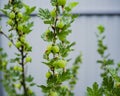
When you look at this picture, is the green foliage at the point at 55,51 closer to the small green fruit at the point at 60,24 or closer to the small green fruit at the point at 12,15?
the small green fruit at the point at 60,24

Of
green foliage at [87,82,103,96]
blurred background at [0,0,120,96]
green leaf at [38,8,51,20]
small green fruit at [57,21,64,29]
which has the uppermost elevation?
blurred background at [0,0,120,96]

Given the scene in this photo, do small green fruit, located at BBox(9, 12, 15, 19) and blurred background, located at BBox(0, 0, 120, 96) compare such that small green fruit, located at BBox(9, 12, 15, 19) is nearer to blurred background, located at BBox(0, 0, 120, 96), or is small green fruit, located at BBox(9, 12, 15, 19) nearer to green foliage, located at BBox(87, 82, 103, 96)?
green foliage, located at BBox(87, 82, 103, 96)

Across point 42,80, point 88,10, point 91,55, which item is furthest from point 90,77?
point 88,10

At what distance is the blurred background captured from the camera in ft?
8.48

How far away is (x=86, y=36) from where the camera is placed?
8.70 ft

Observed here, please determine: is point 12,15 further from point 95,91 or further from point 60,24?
point 95,91

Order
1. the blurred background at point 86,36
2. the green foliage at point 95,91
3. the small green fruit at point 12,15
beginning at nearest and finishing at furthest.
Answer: the green foliage at point 95,91
the small green fruit at point 12,15
the blurred background at point 86,36

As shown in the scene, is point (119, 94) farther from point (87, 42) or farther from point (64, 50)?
point (87, 42)

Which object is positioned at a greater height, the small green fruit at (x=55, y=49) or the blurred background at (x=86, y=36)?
the blurred background at (x=86, y=36)

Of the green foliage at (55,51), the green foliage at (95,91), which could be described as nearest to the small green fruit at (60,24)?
the green foliage at (55,51)

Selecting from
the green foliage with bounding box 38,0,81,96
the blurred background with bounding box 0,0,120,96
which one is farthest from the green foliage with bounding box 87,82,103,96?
the blurred background with bounding box 0,0,120,96

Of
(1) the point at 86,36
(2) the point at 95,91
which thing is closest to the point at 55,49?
(2) the point at 95,91

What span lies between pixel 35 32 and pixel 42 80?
0.43 metres

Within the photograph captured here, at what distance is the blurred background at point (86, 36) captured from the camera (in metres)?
2.59
